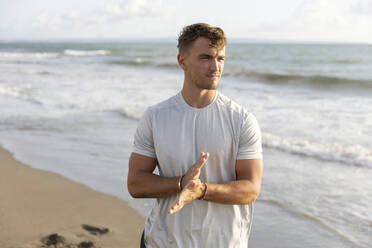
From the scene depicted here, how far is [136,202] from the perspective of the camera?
5.39 meters

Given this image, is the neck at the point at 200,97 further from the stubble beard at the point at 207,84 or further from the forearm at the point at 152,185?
the forearm at the point at 152,185

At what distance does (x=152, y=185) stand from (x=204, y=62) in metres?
0.72

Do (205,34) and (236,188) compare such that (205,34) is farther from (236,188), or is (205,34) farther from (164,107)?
(236,188)

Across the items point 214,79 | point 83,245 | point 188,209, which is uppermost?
point 214,79

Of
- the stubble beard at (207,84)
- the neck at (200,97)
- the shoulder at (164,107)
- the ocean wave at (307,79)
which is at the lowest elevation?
the ocean wave at (307,79)

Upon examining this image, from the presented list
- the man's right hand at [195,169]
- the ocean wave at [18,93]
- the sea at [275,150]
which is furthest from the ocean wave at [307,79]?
the man's right hand at [195,169]

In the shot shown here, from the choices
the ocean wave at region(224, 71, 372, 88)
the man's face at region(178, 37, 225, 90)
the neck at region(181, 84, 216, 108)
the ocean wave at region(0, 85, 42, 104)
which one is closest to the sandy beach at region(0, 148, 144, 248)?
the neck at region(181, 84, 216, 108)

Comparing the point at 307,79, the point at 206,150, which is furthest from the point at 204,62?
the point at 307,79

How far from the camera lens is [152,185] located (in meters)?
2.39

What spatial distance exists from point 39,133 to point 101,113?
→ 8.71ft

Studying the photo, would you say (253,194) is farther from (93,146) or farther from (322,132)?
(322,132)

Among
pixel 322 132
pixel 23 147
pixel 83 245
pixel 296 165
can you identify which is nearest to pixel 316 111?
pixel 322 132

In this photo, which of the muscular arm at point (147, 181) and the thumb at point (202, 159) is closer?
the thumb at point (202, 159)

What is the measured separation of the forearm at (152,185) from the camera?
2334mm
